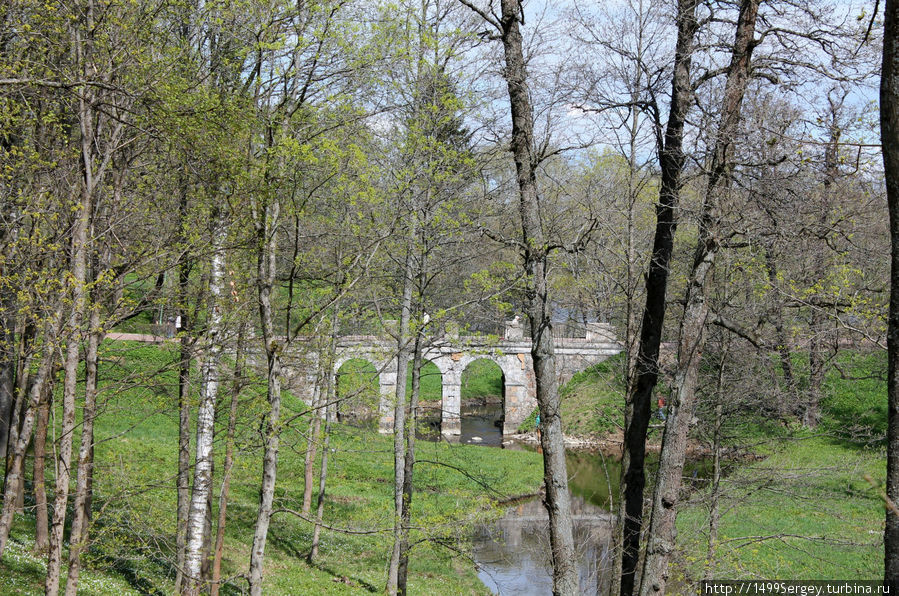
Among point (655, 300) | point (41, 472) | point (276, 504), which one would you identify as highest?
point (655, 300)

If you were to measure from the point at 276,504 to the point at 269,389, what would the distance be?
11681 mm

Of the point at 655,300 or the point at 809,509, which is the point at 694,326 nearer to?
the point at 655,300

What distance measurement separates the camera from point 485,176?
13.3 meters

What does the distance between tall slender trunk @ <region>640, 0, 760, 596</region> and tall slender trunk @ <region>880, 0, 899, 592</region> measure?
2538 mm

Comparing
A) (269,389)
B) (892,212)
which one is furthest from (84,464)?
(892,212)

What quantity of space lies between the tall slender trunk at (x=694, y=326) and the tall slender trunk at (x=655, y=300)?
0.74m

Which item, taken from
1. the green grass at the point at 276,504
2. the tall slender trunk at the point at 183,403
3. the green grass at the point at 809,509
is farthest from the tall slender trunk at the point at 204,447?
the green grass at the point at 809,509

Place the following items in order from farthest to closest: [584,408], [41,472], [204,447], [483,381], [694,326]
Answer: [483,381] < [584,408] < [41,472] < [204,447] < [694,326]

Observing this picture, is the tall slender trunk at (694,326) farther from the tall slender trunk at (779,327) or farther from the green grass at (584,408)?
the green grass at (584,408)

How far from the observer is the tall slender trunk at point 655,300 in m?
7.72

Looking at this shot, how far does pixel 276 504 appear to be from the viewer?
699 inches

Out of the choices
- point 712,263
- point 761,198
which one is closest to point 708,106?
point 761,198

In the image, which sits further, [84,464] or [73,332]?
[84,464]

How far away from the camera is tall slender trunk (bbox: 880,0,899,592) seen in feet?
12.8
